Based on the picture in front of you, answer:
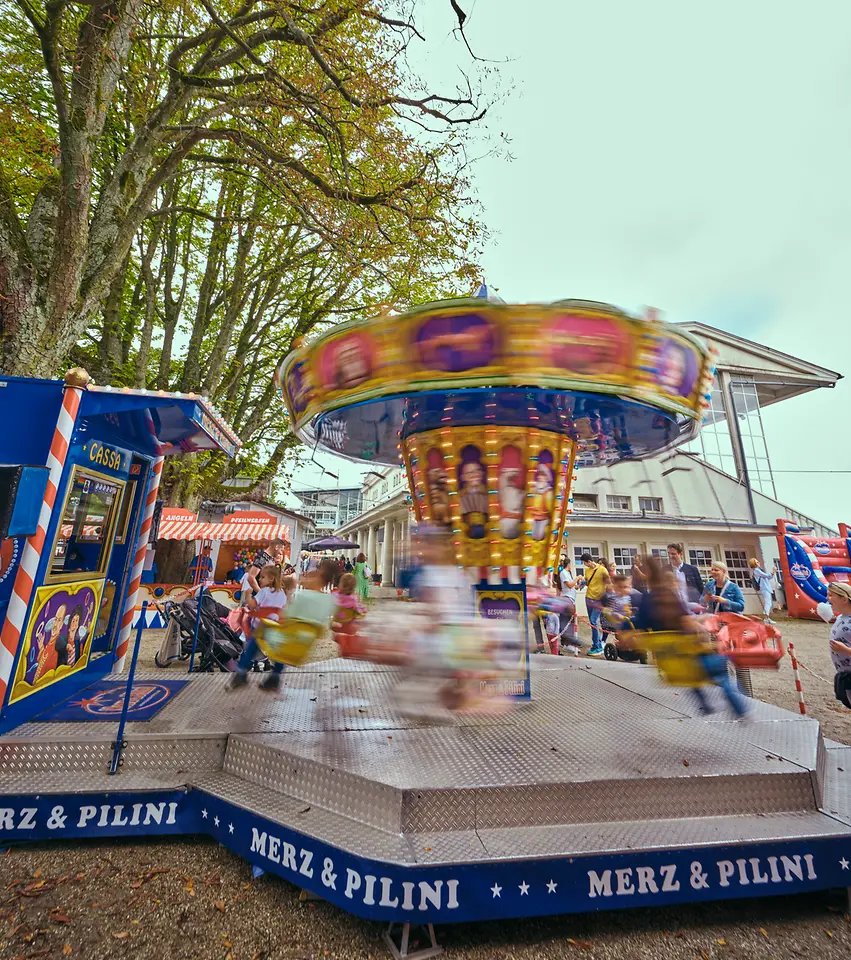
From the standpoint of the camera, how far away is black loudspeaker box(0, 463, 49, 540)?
3.48m

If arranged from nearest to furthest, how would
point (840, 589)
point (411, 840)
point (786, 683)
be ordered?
point (411, 840), point (840, 589), point (786, 683)

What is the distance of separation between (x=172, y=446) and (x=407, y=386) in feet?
11.5

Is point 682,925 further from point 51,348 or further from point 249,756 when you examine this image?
point 51,348

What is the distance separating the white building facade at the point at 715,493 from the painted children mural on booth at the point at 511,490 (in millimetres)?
10367

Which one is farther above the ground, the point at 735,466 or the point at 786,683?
the point at 735,466

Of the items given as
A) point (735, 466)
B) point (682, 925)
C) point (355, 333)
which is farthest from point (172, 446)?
point (735, 466)

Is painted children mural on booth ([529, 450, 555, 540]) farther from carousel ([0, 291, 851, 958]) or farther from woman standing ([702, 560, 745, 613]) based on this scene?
woman standing ([702, 560, 745, 613])

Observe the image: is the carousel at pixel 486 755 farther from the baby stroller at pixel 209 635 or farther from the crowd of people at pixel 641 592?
the baby stroller at pixel 209 635

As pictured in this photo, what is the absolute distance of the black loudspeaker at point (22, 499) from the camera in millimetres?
3480

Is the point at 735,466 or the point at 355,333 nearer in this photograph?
the point at 355,333

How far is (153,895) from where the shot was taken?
246 centimetres

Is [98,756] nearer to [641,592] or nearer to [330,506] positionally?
[641,592]

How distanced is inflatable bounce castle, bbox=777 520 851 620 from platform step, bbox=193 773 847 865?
15.4m

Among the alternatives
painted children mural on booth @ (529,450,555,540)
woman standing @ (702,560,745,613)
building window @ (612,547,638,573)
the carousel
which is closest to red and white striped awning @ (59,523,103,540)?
the carousel
